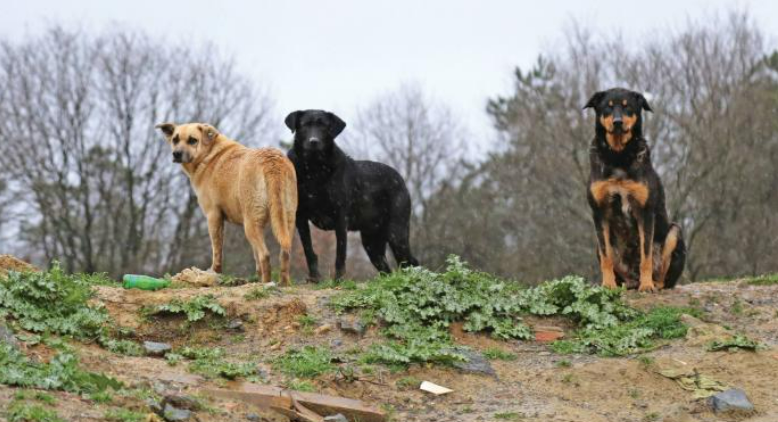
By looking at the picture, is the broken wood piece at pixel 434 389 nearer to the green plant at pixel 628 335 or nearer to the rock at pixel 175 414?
the green plant at pixel 628 335

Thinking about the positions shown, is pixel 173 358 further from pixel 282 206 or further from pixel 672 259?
pixel 672 259

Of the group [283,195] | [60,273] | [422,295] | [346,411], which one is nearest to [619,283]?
[422,295]

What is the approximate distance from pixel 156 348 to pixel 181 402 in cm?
155

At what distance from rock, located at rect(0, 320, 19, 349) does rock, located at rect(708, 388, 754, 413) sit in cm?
553

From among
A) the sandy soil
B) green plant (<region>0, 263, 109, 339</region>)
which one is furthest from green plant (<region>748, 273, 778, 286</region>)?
green plant (<region>0, 263, 109, 339</region>)

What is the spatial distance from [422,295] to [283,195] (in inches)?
78.7

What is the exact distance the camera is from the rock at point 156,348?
27.1ft

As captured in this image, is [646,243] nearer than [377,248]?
Yes

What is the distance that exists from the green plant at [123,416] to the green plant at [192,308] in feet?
8.88

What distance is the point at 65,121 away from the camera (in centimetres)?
3488

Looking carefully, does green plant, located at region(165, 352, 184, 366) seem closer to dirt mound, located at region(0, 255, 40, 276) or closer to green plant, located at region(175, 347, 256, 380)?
green plant, located at region(175, 347, 256, 380)

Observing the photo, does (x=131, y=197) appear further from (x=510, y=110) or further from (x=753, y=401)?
(x=753, y=401)

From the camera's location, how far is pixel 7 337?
7.65 meters

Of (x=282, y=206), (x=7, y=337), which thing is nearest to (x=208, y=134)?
(x=282, y=206)
